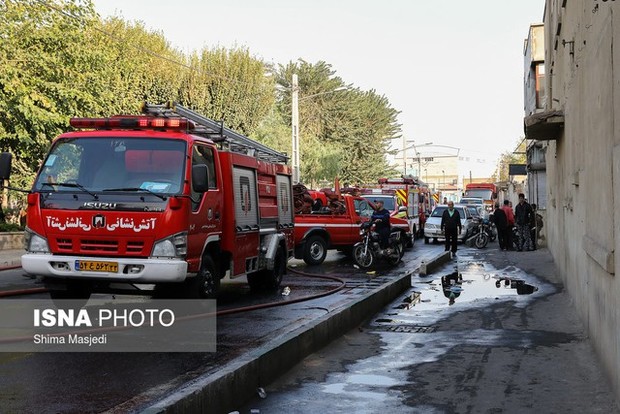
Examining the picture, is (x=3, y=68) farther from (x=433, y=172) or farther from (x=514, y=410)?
(x=433, y=172)

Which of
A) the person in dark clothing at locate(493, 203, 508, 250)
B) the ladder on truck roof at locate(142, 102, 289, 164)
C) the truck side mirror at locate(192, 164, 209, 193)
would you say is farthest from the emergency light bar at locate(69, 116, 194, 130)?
the person in dark clothing at locate(493, 203, 508, 250)

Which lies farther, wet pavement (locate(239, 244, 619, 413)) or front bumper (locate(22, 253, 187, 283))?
front bumper (locate(22, 253, 187, 283))

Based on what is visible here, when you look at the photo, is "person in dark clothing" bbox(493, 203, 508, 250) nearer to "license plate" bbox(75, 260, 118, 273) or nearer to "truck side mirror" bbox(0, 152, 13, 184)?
"license plate" bbox(75, 260, 118, 273)

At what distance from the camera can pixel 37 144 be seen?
86.5 feet

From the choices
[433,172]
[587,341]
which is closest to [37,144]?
[587,341]

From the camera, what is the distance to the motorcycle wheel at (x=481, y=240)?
97.3ft

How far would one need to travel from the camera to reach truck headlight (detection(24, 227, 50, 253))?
9723 mm

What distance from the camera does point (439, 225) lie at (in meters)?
32.7

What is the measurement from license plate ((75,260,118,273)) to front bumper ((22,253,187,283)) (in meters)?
0.02

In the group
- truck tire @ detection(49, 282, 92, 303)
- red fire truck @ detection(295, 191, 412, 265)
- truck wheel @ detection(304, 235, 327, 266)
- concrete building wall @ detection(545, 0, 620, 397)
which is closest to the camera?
concrete building wall @ detection(545, 0, 620, 397)

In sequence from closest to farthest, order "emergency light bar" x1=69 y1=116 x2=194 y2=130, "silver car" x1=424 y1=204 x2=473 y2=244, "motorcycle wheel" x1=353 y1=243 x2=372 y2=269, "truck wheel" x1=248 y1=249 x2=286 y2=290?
"emergency light bar" x1=69 y1=116 x2=194 y2=130
"truck wheel" x1=248 y1=249 x2=286 y2=290
"motorcycle wheel" x1=353 y1=243 x2=372 y2=269
"silver car" x1=424 y1=204 x2=473 y2=244

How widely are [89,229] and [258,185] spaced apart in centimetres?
406

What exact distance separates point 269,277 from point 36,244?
510cm

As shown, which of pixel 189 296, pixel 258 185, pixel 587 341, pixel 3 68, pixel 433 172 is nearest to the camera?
pixel 587 341
